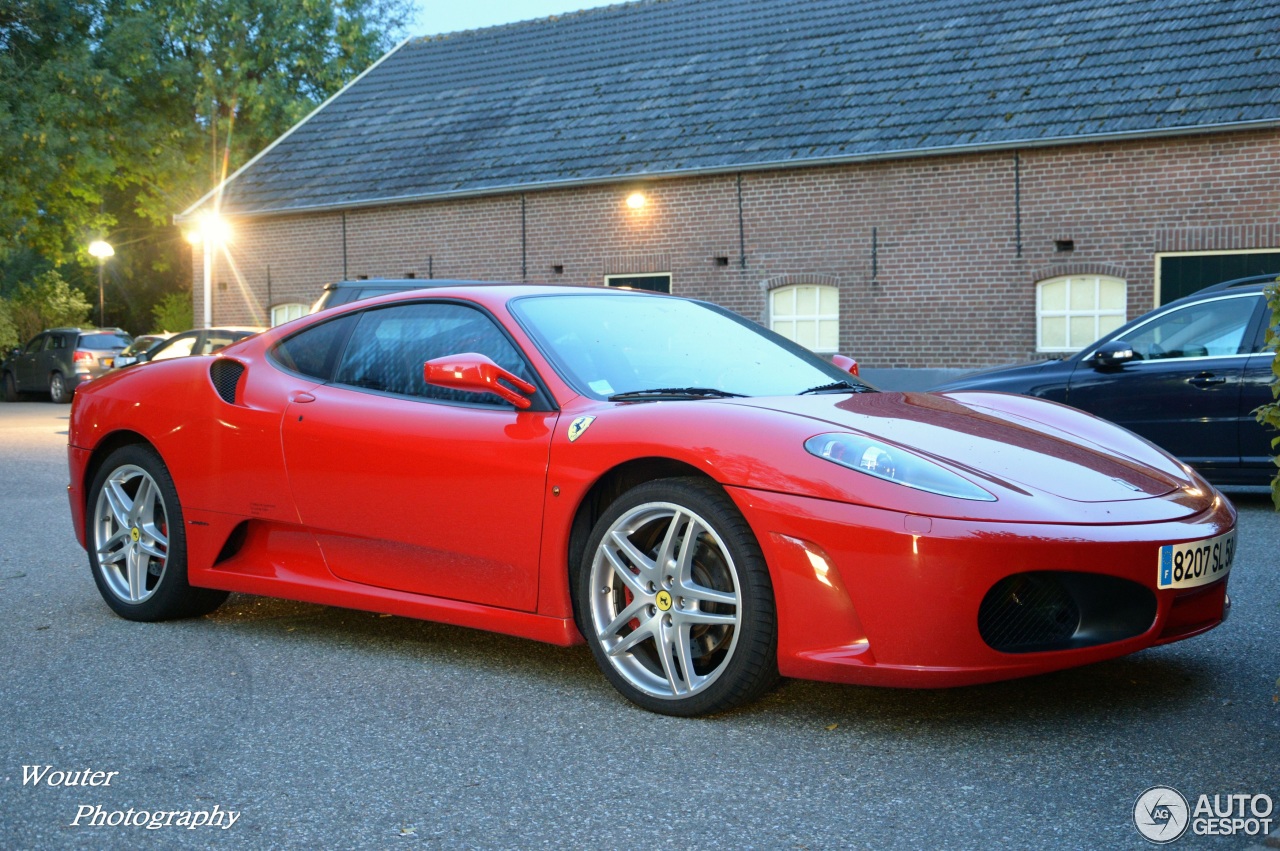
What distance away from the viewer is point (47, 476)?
1152 cm

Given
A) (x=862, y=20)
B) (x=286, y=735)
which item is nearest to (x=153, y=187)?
(x=862, y=20)

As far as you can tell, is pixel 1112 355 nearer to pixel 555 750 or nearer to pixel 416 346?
pixel 416 346

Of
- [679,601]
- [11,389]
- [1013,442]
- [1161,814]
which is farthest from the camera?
[11,389]

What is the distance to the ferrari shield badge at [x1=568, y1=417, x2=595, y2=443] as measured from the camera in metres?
4.02

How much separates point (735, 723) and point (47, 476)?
9521mm

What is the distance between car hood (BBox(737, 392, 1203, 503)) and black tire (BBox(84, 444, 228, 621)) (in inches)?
99.3

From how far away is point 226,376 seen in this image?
5164mm

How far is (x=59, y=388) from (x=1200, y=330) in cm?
2552

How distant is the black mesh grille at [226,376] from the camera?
16.7 feet

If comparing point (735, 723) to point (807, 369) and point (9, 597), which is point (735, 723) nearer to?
point (807, 369)

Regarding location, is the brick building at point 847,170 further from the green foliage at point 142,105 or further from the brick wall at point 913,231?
the green foliage at point 142,105

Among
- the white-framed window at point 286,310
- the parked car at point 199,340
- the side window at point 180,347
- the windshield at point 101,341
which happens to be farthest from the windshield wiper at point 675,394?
the windshield at point 101,341

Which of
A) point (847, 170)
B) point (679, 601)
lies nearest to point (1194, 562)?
point (679, 601)

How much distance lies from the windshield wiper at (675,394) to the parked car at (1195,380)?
16.4 feet
